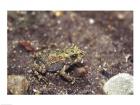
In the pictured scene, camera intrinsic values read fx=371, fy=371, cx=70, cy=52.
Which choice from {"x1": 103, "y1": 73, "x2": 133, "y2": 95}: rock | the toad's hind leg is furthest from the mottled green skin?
{"x1": 103, "y1": 73, "x2": 133, "y2": 95}: rock

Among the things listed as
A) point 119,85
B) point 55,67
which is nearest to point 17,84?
point 55,67

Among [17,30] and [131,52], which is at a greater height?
[17,30]

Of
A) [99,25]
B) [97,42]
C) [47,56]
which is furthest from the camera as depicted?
[99,25]

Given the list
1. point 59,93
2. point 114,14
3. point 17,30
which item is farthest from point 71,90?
point 114,14

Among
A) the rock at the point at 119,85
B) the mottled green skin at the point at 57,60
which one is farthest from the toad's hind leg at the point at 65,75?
the rock at the point at 119,85

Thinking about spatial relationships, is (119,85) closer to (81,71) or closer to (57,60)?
(81,71)
